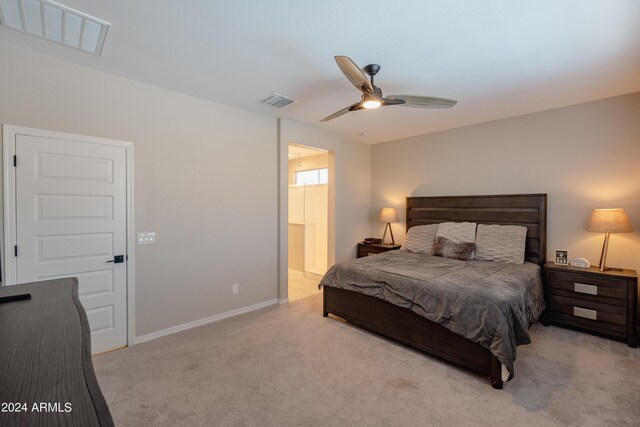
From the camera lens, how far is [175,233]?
3250 millimetres

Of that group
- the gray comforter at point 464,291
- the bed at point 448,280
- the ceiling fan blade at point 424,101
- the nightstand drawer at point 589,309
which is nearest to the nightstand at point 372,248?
the bed at point 448,280

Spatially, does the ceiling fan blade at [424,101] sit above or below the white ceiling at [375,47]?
below

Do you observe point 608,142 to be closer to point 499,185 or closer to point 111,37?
point 499,185

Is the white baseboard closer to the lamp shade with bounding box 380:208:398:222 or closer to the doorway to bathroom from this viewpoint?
the doorway to bathroom

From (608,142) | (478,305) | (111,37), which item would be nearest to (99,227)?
(111,37)

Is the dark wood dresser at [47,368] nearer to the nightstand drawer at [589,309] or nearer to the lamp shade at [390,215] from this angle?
the nightstand drawer at [589,309]

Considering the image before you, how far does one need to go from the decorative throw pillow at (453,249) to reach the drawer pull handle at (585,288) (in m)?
1.09

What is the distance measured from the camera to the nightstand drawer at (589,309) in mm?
2959

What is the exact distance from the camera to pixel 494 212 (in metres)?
4.16

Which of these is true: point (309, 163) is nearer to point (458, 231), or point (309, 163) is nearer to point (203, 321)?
point (458, 231)

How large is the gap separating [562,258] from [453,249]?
1256 millimetres

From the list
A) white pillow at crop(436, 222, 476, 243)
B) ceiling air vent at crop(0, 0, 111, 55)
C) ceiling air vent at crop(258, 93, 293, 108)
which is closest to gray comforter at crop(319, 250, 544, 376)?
white pillow at crop(436, 222, 476, 243)

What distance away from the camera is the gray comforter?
2.27 meters

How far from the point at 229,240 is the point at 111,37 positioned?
7.57 ft
